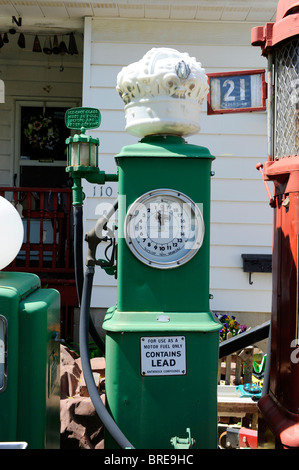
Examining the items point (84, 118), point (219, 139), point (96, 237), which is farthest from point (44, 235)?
point (96, 237)

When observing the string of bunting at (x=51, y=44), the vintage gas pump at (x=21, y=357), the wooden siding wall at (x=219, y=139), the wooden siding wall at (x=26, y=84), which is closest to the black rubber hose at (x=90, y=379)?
the vintage gas pump at (x=21, y=357)

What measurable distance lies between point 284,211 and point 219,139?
3201 millimetres

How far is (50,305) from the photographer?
102 inches

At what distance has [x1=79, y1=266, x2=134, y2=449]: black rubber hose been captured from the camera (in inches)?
96.8

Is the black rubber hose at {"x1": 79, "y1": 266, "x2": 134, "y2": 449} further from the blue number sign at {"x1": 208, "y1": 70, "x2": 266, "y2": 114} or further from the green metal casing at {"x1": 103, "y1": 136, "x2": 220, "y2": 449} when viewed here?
the blue number sign at {"x1": 208, "y1": 70, "x2": 266, "y2": 114}

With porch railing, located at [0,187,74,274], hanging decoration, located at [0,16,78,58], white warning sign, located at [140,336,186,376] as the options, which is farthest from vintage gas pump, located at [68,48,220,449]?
hanging decoration, located at [0,16,78,58]

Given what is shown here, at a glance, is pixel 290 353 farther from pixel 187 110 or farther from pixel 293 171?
pixel 187 110

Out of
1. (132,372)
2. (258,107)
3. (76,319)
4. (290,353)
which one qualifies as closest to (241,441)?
(290,353)

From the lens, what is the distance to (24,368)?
235cm

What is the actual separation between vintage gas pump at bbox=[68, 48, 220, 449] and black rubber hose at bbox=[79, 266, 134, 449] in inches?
3.7

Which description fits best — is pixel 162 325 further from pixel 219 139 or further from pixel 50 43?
pixel 50 43

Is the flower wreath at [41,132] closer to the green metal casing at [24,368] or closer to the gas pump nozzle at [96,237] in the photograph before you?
the gas pump nozzle at [96,237]
